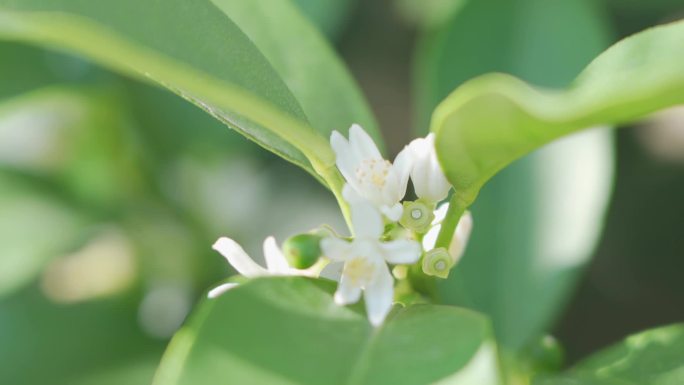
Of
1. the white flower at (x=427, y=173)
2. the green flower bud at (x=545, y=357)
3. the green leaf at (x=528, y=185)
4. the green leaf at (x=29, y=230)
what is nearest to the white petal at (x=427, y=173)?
the white flower at (x=427, y=173)

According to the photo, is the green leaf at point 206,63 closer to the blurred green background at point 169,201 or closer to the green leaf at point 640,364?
the green leaf at point 640,364

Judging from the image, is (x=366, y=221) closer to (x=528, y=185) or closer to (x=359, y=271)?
(x=359, y=271)

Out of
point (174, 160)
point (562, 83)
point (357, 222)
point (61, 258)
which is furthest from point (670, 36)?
point (61, 258)

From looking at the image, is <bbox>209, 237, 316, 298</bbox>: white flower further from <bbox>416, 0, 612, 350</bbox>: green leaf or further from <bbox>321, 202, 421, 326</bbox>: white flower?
<bbox>416, 0, 612, 350</bbox>: green leaf

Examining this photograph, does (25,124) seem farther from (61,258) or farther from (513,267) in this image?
(513,267)

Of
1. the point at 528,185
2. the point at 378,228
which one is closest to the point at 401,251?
the point at 378,228
